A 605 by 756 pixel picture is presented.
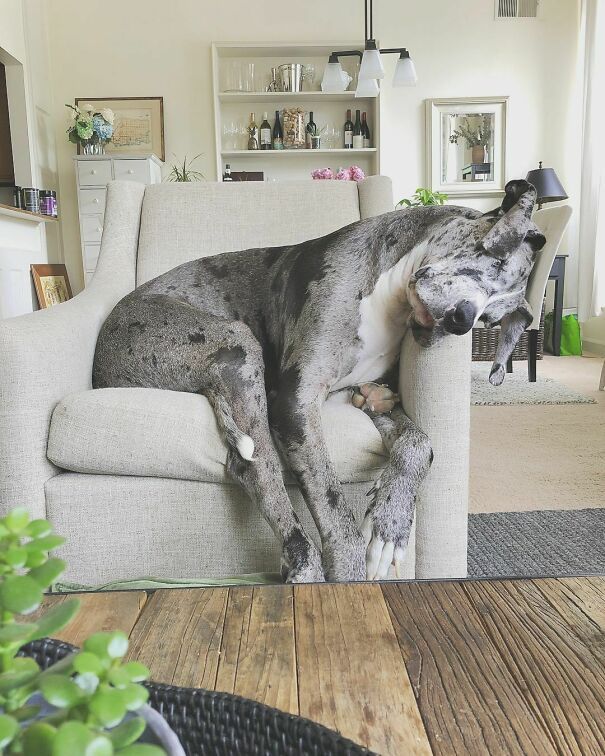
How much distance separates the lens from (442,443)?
1.48 meters

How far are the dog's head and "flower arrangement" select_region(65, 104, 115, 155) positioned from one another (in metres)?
4.40

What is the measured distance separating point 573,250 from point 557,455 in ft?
12.6

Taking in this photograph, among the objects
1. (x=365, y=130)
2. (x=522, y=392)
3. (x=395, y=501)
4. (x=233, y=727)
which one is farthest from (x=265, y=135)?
(x=233, y=727)

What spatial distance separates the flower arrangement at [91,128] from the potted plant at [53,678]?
5.47 metres

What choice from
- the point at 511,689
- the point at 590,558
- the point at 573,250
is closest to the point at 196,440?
the point at 511,689

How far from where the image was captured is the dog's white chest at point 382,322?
5.03ft

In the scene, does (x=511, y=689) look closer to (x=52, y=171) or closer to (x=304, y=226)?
(x=304, y=226)

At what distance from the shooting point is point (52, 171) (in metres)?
5.64

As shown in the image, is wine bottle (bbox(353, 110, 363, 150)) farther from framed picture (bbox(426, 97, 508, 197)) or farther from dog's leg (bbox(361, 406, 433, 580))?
dog's leg (bbox(361, 406, 433, 580))

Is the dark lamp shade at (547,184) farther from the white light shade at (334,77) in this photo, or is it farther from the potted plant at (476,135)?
the white light shade at (334,77)

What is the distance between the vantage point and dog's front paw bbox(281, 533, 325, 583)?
4.09 feet

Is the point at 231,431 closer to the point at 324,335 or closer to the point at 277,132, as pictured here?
the point at 324,335

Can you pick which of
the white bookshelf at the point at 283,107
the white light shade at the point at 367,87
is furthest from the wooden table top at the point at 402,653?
the white bookshelf at the point at 283,107

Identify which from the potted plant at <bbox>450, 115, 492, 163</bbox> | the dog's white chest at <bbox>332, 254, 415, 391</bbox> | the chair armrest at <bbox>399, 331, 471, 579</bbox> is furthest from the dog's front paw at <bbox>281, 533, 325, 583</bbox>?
the potted plant at <bbox>450, 115, 492, 163</bbox>
